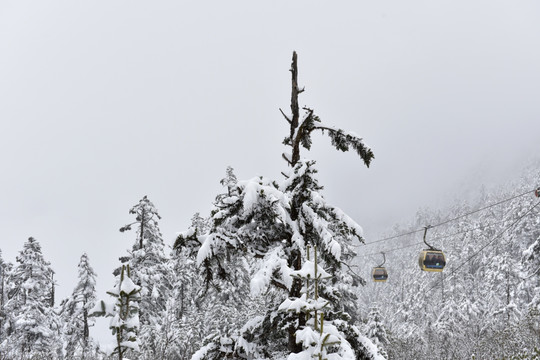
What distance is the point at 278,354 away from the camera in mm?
6848

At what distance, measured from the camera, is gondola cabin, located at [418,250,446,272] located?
731 inches

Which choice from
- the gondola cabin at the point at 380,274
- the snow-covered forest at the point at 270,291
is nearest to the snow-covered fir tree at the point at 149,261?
the snow-covered forest at the point at 270,291

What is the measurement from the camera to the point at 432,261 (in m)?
18.7

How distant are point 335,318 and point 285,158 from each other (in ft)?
9.79

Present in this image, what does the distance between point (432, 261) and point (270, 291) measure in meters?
14.3

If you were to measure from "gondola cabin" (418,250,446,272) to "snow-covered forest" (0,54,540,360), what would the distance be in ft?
7.24

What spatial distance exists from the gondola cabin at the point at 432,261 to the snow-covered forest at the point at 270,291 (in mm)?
2205

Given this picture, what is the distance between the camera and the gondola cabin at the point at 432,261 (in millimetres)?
18578

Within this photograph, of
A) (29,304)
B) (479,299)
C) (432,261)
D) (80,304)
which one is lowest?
(432,261)

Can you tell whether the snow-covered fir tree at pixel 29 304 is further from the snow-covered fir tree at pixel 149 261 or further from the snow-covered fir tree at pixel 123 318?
the snow-covered fir tree at pixel 123 318

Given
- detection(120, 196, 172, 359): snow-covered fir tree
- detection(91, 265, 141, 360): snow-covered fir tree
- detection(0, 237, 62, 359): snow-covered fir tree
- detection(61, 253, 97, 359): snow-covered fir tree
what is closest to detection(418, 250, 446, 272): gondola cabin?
detection(120, 196, 172, 359): snow-covered fir tree

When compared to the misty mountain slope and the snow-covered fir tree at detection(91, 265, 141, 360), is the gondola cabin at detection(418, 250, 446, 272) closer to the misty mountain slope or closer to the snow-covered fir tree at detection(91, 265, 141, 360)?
the misty mountain slope

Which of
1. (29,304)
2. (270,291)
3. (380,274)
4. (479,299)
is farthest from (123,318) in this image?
(479,299)

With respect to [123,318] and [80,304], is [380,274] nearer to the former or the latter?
[123,318]
